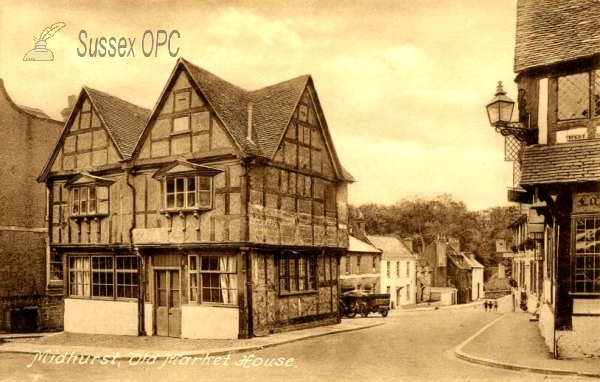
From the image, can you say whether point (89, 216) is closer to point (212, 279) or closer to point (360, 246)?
point (212, 279)

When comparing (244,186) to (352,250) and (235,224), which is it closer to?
(235,224)

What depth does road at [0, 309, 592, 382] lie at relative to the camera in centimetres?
992

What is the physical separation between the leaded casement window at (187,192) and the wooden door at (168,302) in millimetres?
1872

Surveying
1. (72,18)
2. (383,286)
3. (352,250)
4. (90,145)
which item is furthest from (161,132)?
(383,286)

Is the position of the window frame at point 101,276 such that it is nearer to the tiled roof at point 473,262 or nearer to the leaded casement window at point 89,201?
the leaded casement window at point 89,201

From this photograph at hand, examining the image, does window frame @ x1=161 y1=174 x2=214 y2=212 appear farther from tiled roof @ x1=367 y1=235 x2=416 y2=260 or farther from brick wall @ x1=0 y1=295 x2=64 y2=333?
tiled roof @ x1=367 y1=235 x2=416 y2=260

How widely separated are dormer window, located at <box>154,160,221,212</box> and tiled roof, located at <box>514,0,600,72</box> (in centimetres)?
777

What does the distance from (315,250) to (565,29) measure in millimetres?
9302

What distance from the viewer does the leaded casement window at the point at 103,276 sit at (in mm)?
16828

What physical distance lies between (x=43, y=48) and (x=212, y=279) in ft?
22.4

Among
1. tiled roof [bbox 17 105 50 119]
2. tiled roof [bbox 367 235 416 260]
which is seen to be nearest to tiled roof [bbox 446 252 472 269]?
tiled roof [bbox 367 235 416 260]

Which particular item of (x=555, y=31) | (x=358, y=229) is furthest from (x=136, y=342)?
(x=358, y=229)

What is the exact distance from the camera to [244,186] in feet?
48.7

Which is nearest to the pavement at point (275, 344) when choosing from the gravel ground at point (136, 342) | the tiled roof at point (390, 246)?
the gravel ground at point (136, 342)
